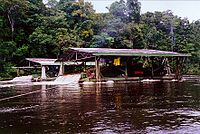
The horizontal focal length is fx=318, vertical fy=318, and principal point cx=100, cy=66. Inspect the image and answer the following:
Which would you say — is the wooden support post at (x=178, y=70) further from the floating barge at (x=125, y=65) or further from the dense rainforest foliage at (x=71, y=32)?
the dense rainforest foliage at (x=71, y=32)

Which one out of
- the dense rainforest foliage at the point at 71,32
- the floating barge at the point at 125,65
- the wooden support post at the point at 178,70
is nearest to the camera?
the floating barge at the point at 125,65

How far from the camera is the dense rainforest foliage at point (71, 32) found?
151ft

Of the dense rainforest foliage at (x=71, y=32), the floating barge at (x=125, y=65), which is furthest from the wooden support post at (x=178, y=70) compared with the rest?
the dense rainforest foliage at (x=71, y=32)

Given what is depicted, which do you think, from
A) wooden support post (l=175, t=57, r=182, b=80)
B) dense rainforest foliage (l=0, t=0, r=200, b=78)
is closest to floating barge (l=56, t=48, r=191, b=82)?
wooden support post (l=175, t=57, r=182, b=80)

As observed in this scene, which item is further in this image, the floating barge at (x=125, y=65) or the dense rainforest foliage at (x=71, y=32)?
the dense rainforest foliage at (x=71, y=32)

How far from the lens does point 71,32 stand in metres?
49.9

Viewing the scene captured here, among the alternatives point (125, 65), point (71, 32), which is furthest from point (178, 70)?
point (71, 32)

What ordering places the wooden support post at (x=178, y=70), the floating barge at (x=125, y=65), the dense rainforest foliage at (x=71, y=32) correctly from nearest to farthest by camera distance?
the floating barge at (x=125, y=65) → the wooden support post at (x=178, y=70) → the dense rainforest foliage at (x=71, y=32)

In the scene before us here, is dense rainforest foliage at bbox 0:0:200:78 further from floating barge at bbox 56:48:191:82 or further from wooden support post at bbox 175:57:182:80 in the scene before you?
wooden support post at bbox 175:57:182:80

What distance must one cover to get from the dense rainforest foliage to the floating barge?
32.4 feet

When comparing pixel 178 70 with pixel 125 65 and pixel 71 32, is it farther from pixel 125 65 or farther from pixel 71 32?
pixel 71 32

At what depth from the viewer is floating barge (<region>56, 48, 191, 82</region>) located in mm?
31763

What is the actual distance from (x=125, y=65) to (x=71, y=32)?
17063 millimetres

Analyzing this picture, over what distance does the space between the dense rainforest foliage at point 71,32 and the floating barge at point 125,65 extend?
9.88 metres
